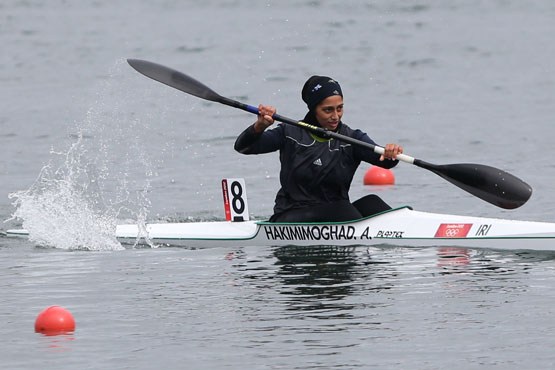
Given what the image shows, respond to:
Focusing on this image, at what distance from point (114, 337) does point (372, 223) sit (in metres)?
4.51

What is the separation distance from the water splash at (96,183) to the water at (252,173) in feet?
0.16

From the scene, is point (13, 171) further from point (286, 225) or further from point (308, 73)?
point (308, 73)

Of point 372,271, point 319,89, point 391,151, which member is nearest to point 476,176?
point 391,151

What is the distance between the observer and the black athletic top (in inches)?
533

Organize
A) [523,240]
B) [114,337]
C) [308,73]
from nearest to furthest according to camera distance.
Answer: [114,337] < [523,240] < [308,73]

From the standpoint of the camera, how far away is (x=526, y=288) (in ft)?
37.1

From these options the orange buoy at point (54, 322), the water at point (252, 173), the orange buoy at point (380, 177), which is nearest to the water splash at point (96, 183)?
the water at point (252, 173)

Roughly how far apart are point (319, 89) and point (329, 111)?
0.25 meters

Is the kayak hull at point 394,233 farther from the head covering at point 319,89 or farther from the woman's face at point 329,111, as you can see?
the head covering at point 319,89

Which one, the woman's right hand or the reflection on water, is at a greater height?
the woman's right hand

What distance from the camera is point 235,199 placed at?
578 inches

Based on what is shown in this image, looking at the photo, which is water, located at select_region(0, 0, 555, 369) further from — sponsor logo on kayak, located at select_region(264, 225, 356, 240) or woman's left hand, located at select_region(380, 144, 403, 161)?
woman's left hand, located at select_region(380, 144, 403, 161)

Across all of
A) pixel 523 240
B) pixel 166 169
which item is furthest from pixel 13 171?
pixel 523 240

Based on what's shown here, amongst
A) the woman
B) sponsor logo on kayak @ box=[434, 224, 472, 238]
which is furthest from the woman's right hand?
sponsor logo on kayak @ box=[434, 224, 472, 238]
